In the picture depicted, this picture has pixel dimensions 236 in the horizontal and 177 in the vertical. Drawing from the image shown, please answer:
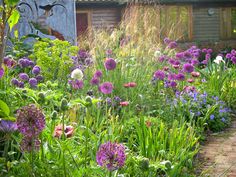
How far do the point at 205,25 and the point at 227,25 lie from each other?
3.60 feet

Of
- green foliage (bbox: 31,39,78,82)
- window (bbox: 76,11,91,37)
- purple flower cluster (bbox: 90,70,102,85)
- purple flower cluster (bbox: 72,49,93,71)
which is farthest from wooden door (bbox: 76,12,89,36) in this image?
purple flower cluster (bbox: 90,70,102,85)

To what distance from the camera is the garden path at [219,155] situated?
4047mm

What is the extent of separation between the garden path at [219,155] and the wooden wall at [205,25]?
1691cm

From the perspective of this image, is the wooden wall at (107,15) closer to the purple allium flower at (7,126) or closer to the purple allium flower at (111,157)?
the purple allium flower at (7,126)

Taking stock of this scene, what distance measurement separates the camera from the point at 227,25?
2267 centimetres

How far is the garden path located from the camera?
405cm

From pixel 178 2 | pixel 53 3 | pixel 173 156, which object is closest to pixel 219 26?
pixel 178 2

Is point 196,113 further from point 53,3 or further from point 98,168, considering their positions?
point 53,3

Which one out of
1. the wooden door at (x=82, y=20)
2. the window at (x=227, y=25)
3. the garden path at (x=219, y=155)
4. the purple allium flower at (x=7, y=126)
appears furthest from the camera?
the window at (x=227, y=25)

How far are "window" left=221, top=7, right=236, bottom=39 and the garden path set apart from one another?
17.5 m

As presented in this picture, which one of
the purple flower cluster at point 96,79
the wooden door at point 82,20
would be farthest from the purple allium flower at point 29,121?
the wooden door at point 82,20

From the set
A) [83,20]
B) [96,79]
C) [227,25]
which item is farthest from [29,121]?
[227,25]

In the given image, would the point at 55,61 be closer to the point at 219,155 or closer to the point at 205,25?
the point at 219,155

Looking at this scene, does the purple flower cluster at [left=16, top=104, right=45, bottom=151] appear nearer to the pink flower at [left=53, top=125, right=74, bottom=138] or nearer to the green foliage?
the pink flower at [left=53, top=125, right=74, bottom=138]
